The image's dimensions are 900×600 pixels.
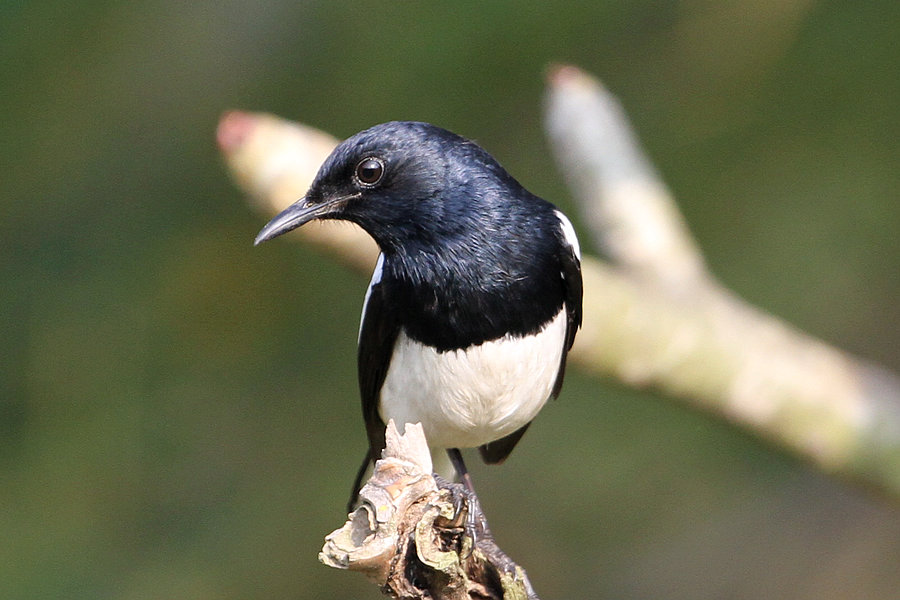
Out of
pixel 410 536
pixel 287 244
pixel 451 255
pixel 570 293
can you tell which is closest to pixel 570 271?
pixel 570 293

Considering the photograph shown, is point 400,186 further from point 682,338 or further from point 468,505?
point 682,338

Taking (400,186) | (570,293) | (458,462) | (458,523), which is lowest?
(458,462)

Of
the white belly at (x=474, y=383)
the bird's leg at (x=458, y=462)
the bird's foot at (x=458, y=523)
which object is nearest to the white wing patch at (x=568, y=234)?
the white belly at (x=474, y=383)

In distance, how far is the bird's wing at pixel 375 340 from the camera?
3.38 m

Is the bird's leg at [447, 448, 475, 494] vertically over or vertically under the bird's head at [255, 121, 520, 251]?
under

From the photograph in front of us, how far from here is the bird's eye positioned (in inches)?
126

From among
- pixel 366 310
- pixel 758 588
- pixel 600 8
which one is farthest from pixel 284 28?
pixel 758 588

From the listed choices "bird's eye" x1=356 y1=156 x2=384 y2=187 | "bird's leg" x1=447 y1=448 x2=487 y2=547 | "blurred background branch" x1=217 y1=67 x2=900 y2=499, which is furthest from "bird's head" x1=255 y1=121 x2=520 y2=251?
"blurred background branch" x1=217 y1=67 x2=900 y2=499

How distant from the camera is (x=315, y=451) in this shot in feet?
21.3

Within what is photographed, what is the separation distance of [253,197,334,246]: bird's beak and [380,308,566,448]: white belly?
44 centimetres

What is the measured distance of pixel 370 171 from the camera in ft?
10.5

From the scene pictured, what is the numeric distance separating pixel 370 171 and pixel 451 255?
0.32 meters

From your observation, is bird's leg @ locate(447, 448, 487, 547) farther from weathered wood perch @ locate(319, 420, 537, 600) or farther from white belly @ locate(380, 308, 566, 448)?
white belly @ locate(380, 308, 566, 448)

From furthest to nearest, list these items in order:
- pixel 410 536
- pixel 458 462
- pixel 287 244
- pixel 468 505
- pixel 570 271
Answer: pixel 287 244, pixel 458 462, pixel 570 271, pixel 468 505, pixel 410 536
